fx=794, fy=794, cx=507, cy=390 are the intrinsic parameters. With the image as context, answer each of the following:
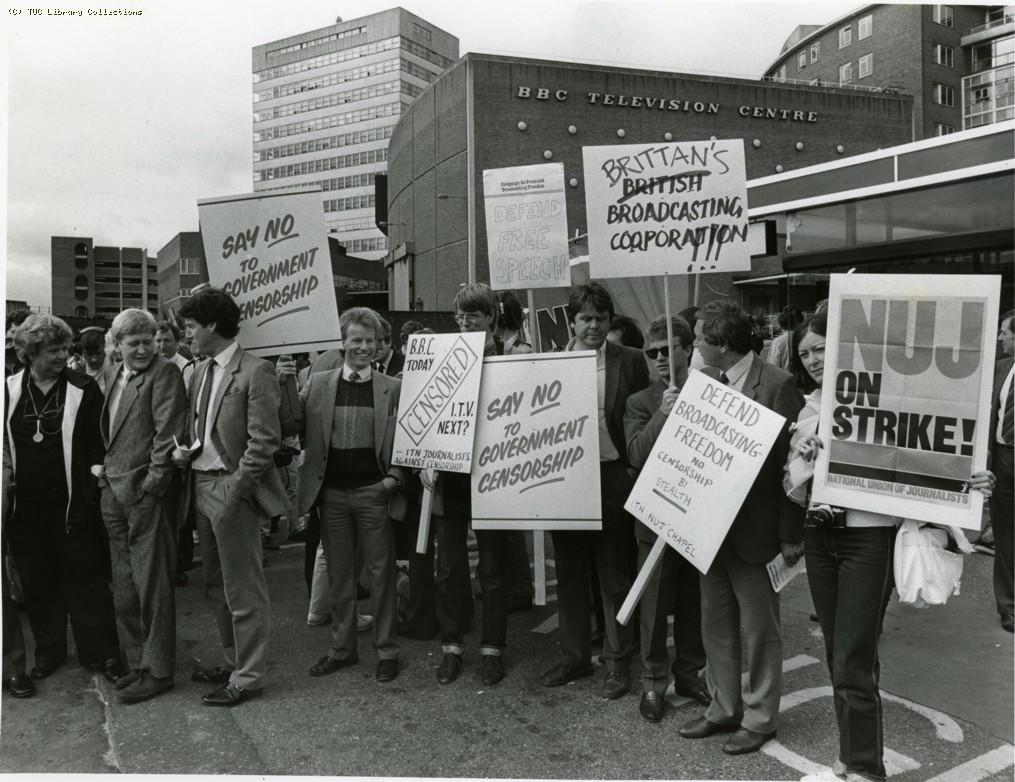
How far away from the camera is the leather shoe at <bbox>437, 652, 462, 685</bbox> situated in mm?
4340

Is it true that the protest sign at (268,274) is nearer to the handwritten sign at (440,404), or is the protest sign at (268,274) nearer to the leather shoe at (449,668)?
the handwritten sign at (440,404)

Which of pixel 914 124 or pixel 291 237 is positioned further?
pixel 914 124

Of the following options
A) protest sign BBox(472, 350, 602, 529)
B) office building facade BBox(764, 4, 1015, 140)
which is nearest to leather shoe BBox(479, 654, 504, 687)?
protest sign BBox(472, 350, 602, 529)

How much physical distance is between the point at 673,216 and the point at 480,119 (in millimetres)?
40022

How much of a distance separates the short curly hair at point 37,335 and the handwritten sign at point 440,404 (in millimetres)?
1931

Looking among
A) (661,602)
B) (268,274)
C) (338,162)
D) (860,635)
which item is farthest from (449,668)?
(338,162)

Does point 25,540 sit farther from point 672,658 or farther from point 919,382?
point 919,382

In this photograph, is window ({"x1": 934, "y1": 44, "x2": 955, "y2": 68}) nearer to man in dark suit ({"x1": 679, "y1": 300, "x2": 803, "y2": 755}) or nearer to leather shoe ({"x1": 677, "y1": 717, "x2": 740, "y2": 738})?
man in dark suit ({"x1": 679, "y1": 300, "x2": 803, "y2": 755})

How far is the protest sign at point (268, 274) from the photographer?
4531mm

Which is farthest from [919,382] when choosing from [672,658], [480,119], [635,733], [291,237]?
[480,119]

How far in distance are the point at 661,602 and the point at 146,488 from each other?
276cm

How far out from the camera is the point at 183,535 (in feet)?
Answer: 21.7

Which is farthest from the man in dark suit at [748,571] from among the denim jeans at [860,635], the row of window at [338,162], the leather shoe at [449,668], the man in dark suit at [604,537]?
the row of window at [338,162]

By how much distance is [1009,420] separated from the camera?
522 cm
